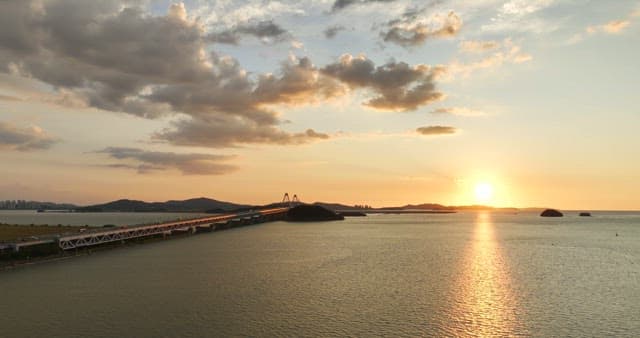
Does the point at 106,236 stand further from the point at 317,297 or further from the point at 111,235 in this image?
the point at 317,297

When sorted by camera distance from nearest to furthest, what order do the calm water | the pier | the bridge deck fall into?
the calm water < the pier < the bridge deck

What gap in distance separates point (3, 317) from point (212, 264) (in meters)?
35.1

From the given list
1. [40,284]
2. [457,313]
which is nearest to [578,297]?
[457,313]

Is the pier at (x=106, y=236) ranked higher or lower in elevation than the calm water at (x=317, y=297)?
higher

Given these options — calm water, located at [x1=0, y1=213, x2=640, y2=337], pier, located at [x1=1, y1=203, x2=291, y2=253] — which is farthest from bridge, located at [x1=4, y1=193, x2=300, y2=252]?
calm water, located at [x1=0, y1=213, x2=640, y2=337]

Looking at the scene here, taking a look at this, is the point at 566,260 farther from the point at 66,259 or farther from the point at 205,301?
the point at 66,259

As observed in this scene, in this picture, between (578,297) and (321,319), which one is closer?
(321,319)

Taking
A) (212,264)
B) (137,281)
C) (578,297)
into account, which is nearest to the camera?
(578,297)

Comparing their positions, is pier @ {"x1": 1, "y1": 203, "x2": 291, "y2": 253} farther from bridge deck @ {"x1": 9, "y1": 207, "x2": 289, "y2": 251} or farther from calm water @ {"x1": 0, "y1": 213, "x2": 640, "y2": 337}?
calm water @ {"x1": 0, "y1": 213, "x2": 640, "y2": 337}

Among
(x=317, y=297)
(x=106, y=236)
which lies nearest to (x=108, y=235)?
(x=106, y=236)

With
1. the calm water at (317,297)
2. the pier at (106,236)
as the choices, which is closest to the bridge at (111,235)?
the pier at (106,236)

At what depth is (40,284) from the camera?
47.2 meters

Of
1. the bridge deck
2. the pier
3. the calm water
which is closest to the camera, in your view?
the calm water

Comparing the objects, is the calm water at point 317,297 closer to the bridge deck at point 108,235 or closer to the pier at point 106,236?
the bridge deck at point 108,235
